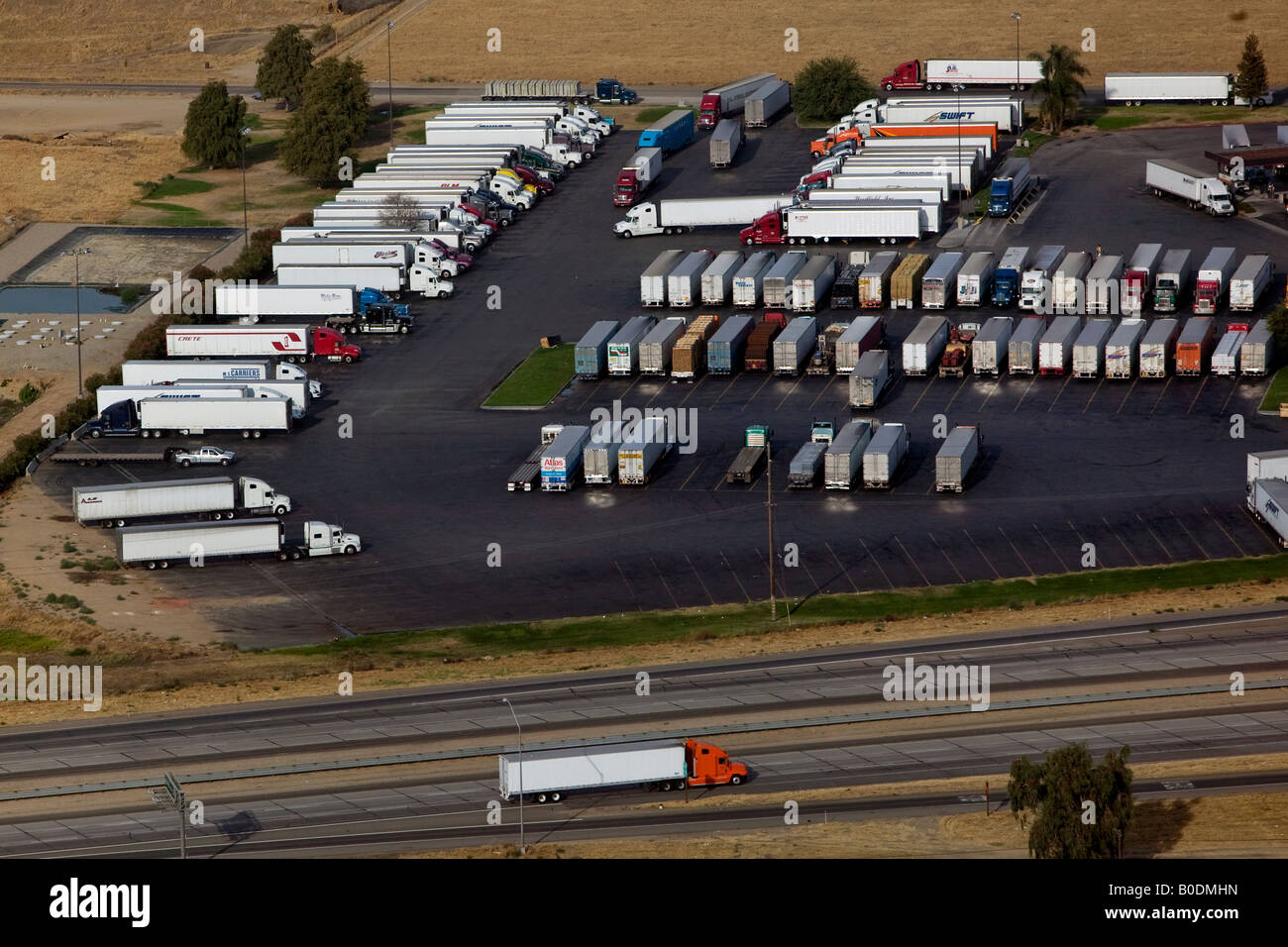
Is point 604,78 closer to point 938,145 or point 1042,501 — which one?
point 938,145

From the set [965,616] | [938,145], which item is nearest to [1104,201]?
[938,145]

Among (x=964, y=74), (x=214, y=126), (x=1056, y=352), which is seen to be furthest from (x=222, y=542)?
(x=964, y=74)

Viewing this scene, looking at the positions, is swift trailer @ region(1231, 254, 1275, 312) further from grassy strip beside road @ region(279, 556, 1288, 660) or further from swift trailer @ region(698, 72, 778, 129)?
swift trailer @ region(698, 72, 778, 129)

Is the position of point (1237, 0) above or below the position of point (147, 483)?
above

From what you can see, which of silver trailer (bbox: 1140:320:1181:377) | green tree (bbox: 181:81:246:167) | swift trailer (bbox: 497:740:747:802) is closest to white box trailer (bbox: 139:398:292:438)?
swift trailer (bbox: 497:740:747:802)

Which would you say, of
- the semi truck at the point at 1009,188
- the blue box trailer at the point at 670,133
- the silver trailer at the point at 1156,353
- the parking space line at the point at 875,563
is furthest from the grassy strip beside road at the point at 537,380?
the blue box trailer at the point at 670,133

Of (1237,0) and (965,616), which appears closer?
(965,616)
